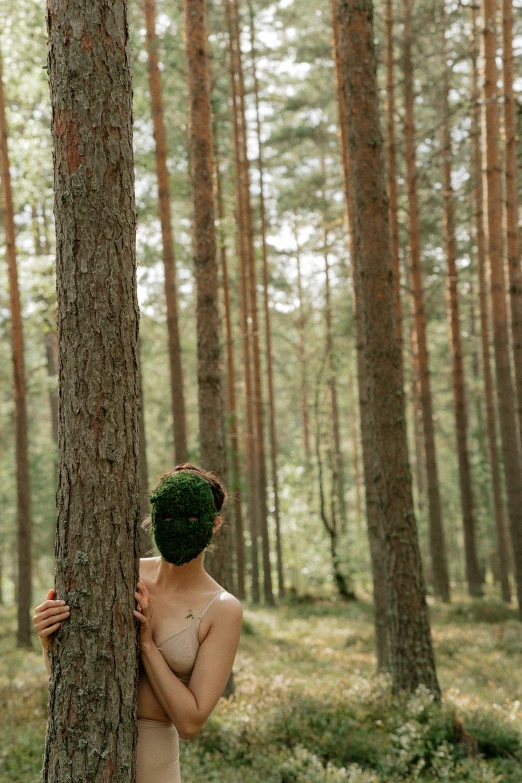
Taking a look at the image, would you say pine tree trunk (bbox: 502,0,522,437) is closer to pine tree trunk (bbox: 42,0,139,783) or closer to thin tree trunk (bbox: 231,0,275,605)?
thin tree trunk (bbox: 231,0,275,605)

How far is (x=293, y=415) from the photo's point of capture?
49062 mm

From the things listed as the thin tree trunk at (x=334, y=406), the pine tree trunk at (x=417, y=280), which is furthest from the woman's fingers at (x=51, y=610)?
the thin tree trunk at (x=334, y=406)

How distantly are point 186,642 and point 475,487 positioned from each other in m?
31.3

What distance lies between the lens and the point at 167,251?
543 inches

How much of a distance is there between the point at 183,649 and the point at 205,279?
21.8 ft

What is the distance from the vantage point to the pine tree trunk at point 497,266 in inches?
566

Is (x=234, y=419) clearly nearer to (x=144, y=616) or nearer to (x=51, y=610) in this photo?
(x=144, y=616)

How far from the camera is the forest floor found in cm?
652

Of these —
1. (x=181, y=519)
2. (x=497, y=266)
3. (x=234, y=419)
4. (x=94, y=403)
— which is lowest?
(x=181, y=519)

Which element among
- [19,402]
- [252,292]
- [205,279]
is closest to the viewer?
[205,279]

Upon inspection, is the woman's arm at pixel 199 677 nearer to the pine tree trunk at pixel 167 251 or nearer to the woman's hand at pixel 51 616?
the woman's hand at pixel 51 616

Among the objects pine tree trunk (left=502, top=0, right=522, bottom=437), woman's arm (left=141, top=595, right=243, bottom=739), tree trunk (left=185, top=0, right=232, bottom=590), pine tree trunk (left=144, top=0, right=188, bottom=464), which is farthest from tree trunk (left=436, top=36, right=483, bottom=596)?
woman's arm (left=141, top=595, right=243, bottom=739)

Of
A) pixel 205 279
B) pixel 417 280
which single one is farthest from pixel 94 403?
pixel 417 280

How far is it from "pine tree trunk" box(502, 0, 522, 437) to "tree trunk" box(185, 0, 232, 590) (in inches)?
288
